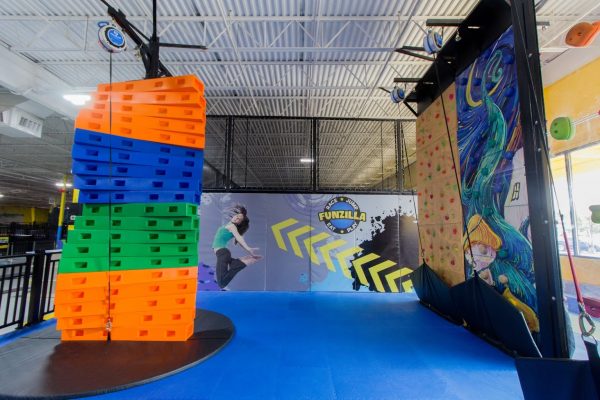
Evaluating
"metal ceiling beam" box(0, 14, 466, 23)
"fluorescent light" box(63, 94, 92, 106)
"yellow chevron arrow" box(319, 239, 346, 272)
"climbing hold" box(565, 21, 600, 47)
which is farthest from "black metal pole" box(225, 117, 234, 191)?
"climbing hold" box(565, 21, 600, 47)

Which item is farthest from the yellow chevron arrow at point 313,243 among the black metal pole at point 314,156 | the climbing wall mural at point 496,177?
the climbing wall mural at point 496,177

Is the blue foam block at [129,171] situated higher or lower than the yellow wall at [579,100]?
lower

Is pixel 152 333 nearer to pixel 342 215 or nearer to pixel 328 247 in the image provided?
pixel 328 247

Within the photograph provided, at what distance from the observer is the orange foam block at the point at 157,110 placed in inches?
144

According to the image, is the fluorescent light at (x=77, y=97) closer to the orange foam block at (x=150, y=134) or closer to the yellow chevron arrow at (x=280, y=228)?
the orange foam block at (x=150, y=134)

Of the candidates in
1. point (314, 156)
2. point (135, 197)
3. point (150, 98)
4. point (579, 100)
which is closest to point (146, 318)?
point (135, 197)

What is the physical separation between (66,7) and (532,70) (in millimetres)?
7616

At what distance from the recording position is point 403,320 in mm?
4559

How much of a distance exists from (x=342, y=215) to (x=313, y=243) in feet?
3.34

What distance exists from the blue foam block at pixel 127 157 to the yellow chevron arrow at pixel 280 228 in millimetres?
3533

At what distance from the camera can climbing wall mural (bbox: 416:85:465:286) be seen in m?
4.50

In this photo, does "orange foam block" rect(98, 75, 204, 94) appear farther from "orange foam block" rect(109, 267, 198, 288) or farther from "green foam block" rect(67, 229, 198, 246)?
"orange foam block" rect(109, 267, 198, 288)

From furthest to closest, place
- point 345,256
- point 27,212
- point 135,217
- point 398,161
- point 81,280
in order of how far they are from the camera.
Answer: point 27,212 < point 398,161 < point 345,256 < point 135,217 < point 81,280

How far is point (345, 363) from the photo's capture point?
3.05 metres
